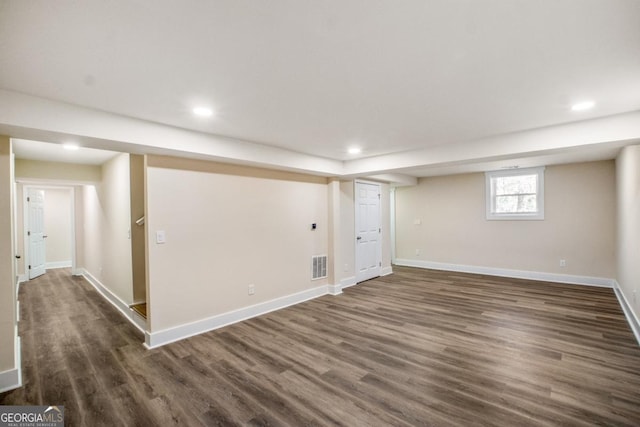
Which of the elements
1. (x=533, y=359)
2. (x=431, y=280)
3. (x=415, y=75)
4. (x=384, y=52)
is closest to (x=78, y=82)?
(x=384, y=52)

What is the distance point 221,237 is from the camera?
12.6 ft

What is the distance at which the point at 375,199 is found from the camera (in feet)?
21.6

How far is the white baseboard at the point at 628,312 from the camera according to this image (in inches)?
129

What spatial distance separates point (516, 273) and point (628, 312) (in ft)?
8.28

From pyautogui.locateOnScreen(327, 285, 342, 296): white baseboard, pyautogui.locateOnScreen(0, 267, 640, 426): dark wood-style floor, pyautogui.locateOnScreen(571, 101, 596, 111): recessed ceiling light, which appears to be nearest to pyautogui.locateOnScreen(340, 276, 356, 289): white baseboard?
pyautogui.locateOnScreen(327, 285, 342, 296): white baseboard

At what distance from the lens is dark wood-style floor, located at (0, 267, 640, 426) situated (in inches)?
84.9

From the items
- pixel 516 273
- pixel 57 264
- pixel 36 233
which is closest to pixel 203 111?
pixel 516 273

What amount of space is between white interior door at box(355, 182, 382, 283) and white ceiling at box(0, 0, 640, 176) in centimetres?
328

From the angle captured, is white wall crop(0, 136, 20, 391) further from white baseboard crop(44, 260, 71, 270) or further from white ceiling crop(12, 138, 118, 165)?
white baseboard crop(44, 260, 71, 270)

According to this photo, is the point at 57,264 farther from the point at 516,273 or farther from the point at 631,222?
the point at 631,222

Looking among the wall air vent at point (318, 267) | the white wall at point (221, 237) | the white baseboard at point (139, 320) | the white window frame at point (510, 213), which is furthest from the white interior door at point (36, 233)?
the white window frame at point (510, 213)

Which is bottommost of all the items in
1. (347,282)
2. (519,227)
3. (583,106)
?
(347,282)

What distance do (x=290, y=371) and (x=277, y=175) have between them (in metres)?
2.79

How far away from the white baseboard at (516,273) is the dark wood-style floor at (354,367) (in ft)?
3.80
